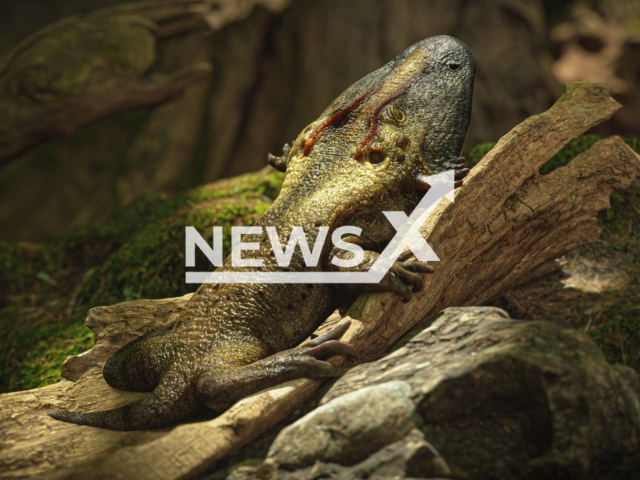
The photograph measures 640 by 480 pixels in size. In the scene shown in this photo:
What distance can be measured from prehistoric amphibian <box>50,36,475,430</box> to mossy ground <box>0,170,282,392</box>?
120 centimetres

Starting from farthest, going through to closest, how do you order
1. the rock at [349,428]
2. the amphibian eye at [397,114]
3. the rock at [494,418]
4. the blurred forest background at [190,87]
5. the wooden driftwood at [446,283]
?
1. the blurred forest background at [190,87]
2. the amphibian eye at [397,114]
3. the wooden driftwood at [446,283]
4. the rock at [349,428]
5. the rock at [494,418]

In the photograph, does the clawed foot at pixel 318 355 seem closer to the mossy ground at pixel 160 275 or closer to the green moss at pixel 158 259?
the mossy ground at pixel 160 275

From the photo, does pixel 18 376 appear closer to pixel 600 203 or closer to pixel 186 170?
pixel 600 203

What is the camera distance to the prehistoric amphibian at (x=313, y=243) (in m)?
2.88

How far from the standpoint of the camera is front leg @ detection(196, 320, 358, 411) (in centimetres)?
279

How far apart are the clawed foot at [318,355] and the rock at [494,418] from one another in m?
0.26

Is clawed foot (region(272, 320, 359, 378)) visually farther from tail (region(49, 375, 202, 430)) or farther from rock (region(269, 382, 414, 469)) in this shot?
tail (region(49, 375, 202, 430))

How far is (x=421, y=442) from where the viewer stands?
92.4 inches

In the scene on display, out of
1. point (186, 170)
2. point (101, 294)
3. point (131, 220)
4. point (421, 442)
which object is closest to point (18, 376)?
point (101, 294)

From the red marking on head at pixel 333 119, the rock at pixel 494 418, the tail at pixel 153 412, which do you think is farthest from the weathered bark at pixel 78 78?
the rock at pixel 494 418

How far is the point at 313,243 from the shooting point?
332 centimetres

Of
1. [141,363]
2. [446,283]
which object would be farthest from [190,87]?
[446,283]

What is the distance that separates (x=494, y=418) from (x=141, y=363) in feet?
A: 6.47

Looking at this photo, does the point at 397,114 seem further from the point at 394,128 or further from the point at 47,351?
the point at 47,351
